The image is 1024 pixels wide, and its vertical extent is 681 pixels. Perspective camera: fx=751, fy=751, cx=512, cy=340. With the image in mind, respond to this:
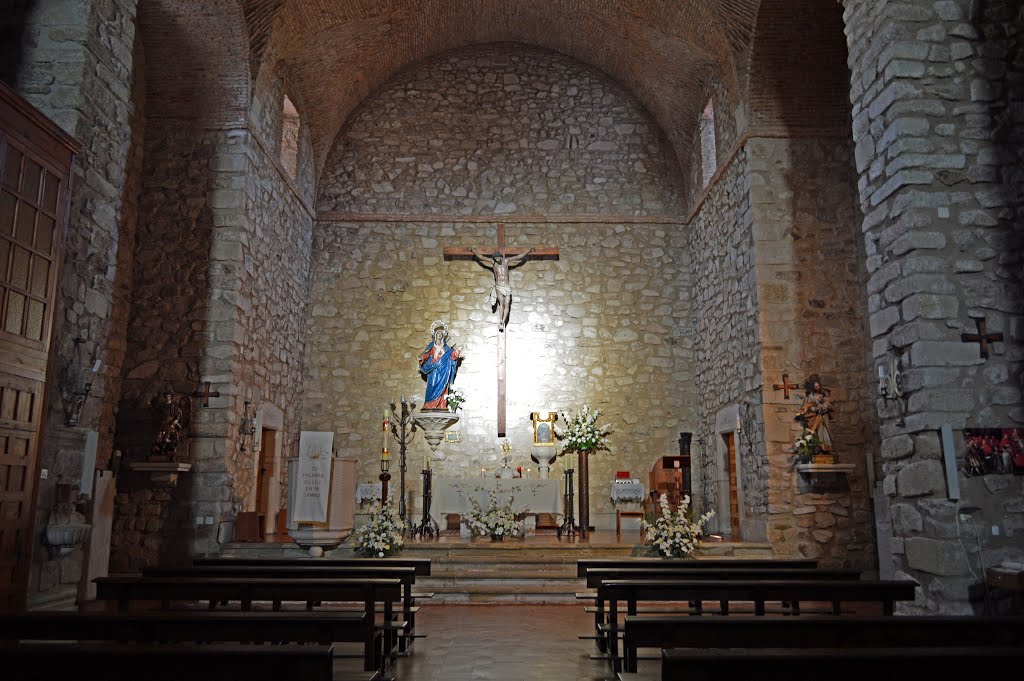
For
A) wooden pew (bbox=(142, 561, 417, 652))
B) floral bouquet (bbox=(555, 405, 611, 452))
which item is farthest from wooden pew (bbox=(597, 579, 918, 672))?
floral bouquet (bbox=(555, 405, 611, 452))

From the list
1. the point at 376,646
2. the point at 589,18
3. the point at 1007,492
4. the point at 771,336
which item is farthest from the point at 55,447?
the point at 589,18

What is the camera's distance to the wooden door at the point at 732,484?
10758 millimetres

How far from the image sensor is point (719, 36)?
1038 cm

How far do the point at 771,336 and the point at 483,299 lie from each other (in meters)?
5.34

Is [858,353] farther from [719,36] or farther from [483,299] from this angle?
[483,299]

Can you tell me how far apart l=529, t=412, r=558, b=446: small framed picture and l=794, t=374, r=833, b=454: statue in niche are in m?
4.10

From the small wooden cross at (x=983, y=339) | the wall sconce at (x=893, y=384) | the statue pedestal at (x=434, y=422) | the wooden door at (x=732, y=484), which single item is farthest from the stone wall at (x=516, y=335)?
the small wooden cross at (x=983, y=339)

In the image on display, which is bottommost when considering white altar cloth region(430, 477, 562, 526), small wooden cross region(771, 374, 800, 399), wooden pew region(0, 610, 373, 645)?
wooden pew region(0, 610, 373, 645)

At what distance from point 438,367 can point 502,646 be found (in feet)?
21.2

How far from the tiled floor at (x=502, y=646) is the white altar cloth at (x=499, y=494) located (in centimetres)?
292

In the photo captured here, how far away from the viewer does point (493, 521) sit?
9.34m

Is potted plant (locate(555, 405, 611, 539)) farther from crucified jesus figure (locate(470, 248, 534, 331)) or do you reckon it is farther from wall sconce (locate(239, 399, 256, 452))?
wall sconce (locate(239, 399, 256, 452))

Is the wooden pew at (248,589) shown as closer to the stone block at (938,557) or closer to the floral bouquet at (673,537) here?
the stone block at (938,557)

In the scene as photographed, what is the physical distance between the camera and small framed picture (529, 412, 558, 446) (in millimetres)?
11969
